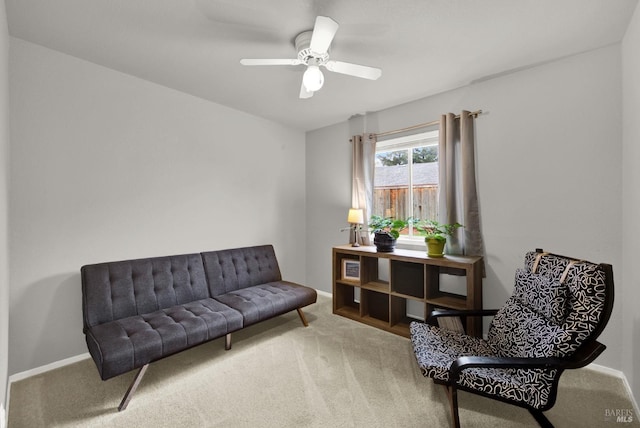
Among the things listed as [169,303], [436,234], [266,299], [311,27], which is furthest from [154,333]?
[436,234]

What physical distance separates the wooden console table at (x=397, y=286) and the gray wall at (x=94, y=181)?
1.45 m

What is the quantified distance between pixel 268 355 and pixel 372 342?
39.1 inches

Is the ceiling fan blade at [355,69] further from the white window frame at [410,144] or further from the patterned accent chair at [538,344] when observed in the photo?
the patterned accent chair at [538,344]

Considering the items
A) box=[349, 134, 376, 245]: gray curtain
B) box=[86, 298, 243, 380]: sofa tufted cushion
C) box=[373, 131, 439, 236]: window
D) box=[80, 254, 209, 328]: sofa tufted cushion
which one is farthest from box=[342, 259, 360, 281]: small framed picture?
box=[80, 254, 209, 328]: sofa tufted cushion

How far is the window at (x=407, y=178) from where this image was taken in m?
3.19

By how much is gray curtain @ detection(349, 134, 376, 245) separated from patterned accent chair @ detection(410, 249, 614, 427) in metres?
1.88

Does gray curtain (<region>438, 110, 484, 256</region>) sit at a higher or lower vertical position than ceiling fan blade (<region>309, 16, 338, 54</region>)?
lower

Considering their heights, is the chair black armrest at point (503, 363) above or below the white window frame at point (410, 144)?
below

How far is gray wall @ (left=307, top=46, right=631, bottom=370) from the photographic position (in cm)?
215

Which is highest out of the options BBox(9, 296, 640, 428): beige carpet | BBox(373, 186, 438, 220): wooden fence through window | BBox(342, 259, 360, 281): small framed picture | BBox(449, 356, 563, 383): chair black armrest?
BBox(373, 186, 438, 220): wooden fence through window

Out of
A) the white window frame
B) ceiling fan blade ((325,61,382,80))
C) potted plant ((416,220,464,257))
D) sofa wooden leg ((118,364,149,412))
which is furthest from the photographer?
the white window frame

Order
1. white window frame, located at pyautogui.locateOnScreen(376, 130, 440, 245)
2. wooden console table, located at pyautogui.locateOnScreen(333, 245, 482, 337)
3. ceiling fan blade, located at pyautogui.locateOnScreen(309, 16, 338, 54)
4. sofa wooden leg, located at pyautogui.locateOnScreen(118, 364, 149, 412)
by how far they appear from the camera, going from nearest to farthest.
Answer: ceiling fan blade, located at pyautogui.locateOnScreen(309, 16, 338, 54) → sofa wooden leg, located at pyautogui.locateOnScreen(118, 364, 149, 412) → wooden console table, located at pyautogui.locateOnScreen(333, 245, 482, 337) → white window frame, located at pyautogui.locateOnScreen(376, 130, 440, 245)

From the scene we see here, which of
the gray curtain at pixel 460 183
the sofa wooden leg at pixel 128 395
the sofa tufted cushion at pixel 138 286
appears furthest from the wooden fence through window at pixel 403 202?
the sofa wooden leg at pixel 128 395

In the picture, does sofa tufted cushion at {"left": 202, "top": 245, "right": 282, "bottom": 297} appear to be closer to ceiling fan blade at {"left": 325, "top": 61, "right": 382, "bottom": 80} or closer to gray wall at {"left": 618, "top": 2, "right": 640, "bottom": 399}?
ceiling fan blade at {"left": 325, "top": 61, "right": 382, "bottom": 80}
